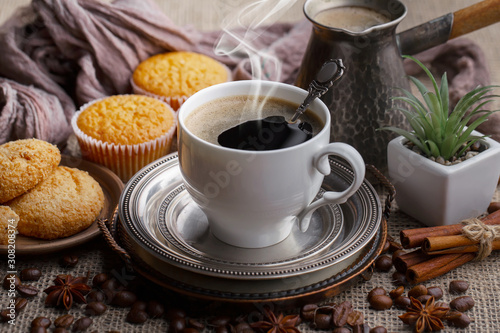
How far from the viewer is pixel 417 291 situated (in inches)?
56.9

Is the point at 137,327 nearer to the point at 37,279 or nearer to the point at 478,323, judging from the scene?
the point at 37,279

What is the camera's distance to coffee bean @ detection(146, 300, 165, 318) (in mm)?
1375

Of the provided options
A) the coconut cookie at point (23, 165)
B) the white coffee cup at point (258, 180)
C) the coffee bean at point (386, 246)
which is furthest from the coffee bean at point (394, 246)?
the coconut cookie at point (23, 165)

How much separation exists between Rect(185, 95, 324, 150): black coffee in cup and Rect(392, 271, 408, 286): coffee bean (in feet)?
1.43

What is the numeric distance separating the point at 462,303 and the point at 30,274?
107cm

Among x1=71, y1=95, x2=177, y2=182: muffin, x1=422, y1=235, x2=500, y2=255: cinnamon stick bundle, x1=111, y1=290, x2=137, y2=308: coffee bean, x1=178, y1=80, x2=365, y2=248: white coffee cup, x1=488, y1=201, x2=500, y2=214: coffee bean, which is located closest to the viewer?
x1=178, y1=80, x2=365, y2=248: white coffee cup

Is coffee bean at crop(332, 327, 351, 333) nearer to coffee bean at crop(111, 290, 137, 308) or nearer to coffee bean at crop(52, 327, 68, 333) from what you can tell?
coffee bean at crop(111, 290, 137, 308)

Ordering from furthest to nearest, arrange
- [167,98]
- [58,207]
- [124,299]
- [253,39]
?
[253,39] → [167,98] → [58,207] → [124,299]

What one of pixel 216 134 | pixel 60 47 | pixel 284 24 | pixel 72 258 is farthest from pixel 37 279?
pixel 284 24

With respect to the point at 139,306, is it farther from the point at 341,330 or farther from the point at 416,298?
the point at 416,298

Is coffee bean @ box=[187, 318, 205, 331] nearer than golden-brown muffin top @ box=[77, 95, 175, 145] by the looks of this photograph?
Yes

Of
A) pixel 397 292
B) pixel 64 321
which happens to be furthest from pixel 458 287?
pixel 64 321

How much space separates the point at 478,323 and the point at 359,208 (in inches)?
15.5

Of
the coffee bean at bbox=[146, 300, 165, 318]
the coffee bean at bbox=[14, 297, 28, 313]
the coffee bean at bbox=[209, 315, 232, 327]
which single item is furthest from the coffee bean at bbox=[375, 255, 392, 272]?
the coffee bean at bbox=[14, 297, 28, 313]
